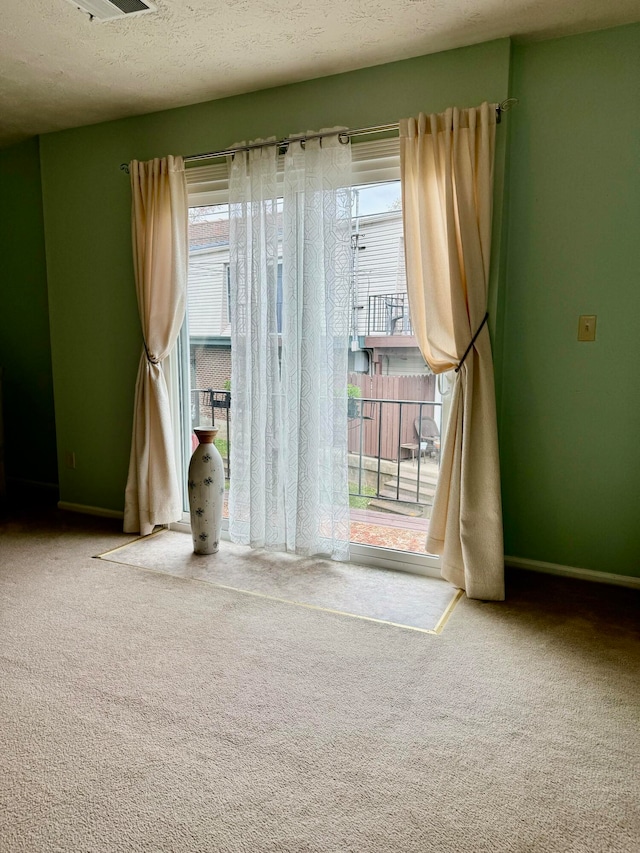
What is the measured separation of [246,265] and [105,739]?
2.28 metres

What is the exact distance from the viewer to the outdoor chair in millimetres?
3146

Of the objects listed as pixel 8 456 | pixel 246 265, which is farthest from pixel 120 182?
pixel 8 456

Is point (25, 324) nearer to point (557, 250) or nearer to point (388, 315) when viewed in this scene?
point (388, 315)

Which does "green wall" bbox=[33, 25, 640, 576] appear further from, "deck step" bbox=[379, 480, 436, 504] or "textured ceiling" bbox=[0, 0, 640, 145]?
"deck step" bbox=[379, 480, 436, 504]

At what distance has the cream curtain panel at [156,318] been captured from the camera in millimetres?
3270

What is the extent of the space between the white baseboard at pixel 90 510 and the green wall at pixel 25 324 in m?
0.44

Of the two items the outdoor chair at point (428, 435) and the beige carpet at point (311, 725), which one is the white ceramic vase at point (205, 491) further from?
the outdoor chair at point (428, 435)

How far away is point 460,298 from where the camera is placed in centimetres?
256

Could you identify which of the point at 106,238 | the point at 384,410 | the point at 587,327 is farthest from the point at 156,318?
the point at 587,327

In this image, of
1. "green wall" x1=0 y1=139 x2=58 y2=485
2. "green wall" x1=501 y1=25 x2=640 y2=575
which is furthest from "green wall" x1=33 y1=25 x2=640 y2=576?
"green wall" x1=0 y1=139 x2=58 y2=485

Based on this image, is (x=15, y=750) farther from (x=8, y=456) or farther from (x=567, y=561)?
(x=8, y=456)

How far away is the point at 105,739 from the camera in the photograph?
1685 millimetres

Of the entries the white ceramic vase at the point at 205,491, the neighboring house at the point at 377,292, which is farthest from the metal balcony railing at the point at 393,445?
the white ceramic vase at the point at 205,491

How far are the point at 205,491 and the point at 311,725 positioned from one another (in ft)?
5.17
